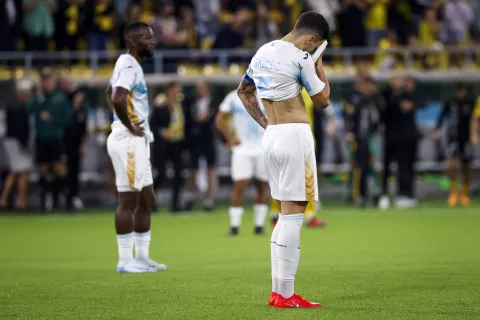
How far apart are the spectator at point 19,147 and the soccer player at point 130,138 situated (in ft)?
38.7

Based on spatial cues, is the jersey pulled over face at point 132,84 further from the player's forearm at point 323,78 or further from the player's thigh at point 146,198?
the player's forearm at point 323,78

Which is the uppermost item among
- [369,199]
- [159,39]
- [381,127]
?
[159,39]

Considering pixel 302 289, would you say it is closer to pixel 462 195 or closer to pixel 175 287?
pixel 175 287

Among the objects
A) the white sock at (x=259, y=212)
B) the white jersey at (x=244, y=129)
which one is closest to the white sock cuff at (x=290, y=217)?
the white sock at (x=259, y=212)

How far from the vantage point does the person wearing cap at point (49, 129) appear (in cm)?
2341

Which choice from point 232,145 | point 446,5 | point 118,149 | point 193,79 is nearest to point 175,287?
point 118,149

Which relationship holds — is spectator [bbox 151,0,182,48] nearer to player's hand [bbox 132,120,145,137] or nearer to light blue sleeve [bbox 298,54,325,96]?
player's hand [bbox 132,120,145,137]

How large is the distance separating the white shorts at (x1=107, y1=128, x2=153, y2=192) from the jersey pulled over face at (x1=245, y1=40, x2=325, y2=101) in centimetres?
295

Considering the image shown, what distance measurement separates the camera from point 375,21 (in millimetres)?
29656

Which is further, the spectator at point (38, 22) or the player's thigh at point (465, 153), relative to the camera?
the spectator at point (38, 22)

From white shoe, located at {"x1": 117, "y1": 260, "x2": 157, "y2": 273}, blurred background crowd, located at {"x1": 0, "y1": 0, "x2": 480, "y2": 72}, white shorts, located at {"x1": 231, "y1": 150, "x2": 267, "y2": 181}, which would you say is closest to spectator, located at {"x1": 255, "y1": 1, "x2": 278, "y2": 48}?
blurred background crowd, located at {"x1": 0, "y1": 0, "x2": 480, "y2": 72}

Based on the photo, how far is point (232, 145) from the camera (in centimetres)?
1805

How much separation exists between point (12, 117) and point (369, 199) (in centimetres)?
773

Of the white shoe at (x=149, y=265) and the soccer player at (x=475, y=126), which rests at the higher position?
the soccer player at (x=475, y=126)
